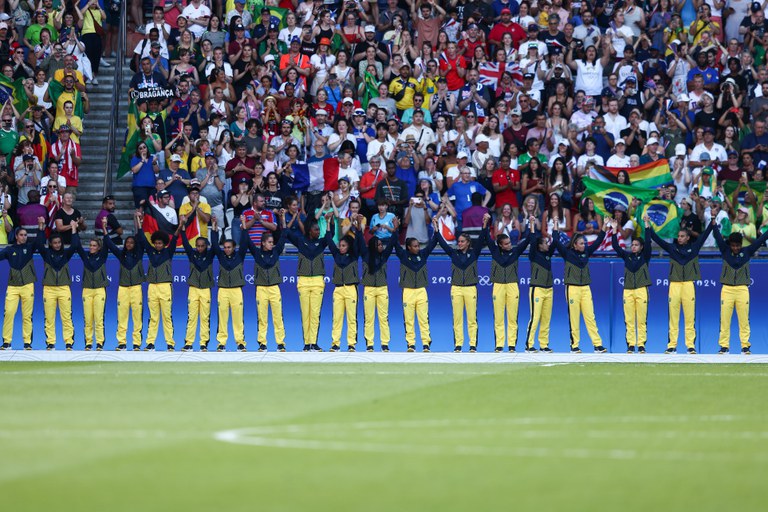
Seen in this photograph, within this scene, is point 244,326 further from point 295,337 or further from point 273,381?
point 273,381

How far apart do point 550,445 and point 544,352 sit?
445 inches

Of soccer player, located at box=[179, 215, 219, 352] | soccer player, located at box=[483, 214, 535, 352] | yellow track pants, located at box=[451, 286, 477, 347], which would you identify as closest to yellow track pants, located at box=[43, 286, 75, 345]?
soccer player, located at box=[179, 215, 219, 352]

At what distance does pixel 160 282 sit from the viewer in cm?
2180

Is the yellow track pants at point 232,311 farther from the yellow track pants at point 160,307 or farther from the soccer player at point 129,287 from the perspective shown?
the soccer player at point 129,287

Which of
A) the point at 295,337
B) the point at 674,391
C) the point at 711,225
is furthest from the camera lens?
the point at 295,337

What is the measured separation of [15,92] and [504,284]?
10.7 metres

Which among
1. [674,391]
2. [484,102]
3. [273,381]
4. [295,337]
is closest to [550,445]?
Answer: [674,391]

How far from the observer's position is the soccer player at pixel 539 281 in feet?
69.6

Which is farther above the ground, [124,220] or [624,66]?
[624,66]

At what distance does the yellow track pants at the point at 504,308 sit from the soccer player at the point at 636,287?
1.83m

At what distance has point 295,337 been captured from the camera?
2225 centimetres

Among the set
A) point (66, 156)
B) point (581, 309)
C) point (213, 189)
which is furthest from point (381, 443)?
point (66, 156)

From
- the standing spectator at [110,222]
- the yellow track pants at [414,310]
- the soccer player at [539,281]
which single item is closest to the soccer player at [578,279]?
the soccer player at [539,281]

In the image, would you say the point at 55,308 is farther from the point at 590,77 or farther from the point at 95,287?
the point at 590,77
